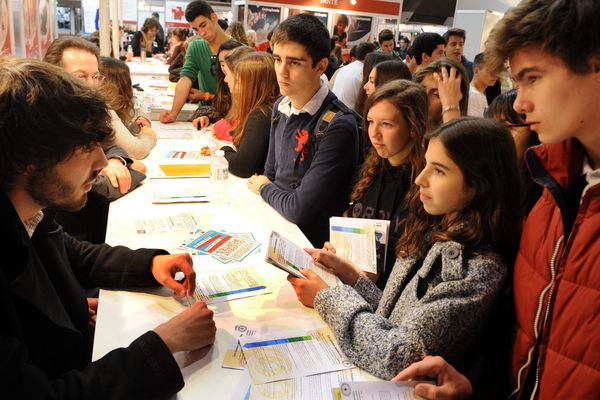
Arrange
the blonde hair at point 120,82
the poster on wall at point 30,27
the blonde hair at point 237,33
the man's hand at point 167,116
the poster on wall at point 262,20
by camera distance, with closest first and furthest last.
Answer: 1. the poster on wall at point 30,27
2. the blonde hair at point 120,82
3. the man's hand at point 167,116
4. the blonde hair at point 237,33
5. the poster on wall at point 262,20

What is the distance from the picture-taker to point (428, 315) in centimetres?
118

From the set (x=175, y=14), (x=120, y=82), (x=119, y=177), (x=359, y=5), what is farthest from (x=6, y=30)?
(x=175, y=14)

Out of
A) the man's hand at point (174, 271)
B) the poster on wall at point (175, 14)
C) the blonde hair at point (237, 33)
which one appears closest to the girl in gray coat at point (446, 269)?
the man's hand at point (174, 271)

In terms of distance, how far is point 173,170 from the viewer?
9.24ft

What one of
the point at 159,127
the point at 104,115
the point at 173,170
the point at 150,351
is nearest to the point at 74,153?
the point at 104,115

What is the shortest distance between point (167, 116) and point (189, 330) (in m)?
3.43

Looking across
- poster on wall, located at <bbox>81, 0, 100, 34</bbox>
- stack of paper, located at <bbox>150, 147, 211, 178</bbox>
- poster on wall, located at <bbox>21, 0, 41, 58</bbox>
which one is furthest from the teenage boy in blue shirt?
poster on wall, located at <bbox>81, 0, 100, 34</bbox>

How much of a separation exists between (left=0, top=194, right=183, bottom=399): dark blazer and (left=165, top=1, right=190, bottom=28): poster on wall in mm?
13934

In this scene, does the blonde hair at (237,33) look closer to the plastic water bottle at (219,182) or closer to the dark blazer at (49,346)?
the plastic water bottle at (219,182)

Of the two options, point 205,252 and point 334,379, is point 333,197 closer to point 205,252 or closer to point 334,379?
point 205,252

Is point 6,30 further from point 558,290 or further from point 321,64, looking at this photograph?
point 558,290

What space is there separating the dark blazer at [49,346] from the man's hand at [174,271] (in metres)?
0.25

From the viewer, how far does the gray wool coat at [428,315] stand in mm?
1175

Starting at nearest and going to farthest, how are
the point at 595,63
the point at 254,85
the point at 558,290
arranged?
the point at 595,63
the point at 558,290
the point at 254,85
